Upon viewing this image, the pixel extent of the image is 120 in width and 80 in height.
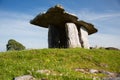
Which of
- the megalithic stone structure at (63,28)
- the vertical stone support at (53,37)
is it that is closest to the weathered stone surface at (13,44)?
the megalithic stone structure at (63,28)

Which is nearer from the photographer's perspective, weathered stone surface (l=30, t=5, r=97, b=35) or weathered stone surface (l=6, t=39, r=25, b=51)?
weathered stone surface (l=30, t=5, r=97, b=35)

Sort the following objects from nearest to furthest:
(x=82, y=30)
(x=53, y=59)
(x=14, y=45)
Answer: (x=53, y=59), (x=82, y=30), (x=14, y=45)

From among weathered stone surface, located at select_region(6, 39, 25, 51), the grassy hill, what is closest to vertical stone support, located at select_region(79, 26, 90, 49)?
the grassy hill

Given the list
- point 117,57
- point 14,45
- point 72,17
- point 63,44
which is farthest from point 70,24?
point 14,45

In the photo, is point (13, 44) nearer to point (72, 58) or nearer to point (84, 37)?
point (84, 37)

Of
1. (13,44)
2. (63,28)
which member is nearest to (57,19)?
(63,28)

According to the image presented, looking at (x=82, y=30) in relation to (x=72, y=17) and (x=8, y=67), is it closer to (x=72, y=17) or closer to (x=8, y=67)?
(x=72, y=17)

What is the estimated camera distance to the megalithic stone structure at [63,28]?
3222cm

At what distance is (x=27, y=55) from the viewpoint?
74.9 feet

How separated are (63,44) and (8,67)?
19.9 meters

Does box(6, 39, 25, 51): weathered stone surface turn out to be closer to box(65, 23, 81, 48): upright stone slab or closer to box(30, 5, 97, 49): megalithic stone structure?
box(30, 5, 97, 49): megalithic stone structure

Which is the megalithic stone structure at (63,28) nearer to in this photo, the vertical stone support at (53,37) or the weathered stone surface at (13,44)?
the vertical stone support at (53,37)

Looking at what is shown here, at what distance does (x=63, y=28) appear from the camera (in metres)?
35.9

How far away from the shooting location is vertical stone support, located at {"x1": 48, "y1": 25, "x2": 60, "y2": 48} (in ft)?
113
